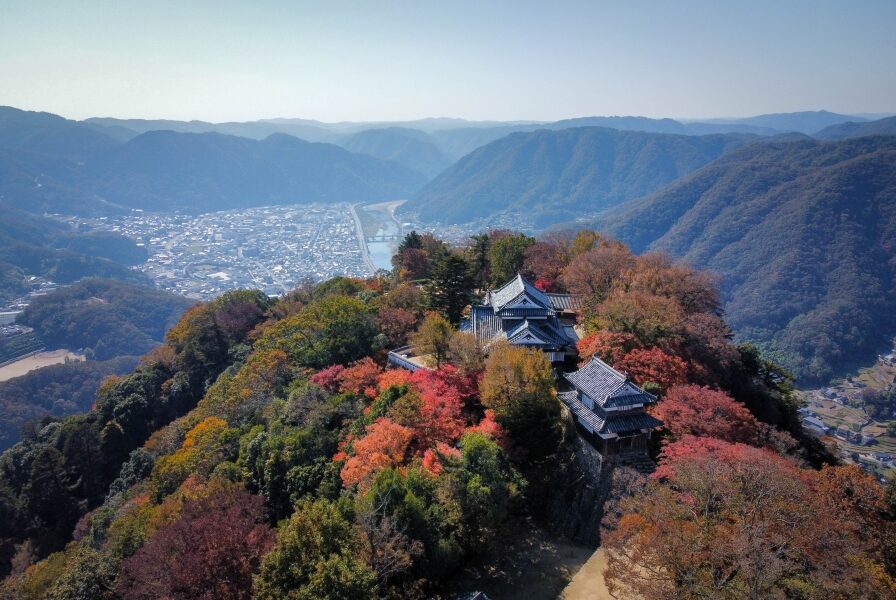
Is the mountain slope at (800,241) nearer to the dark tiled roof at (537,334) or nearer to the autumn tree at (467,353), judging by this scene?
the dark tiled roof at (537,334)

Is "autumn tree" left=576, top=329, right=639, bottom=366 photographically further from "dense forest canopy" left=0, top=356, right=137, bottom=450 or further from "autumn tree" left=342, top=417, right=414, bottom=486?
"dense forest canopy" left=0, top=356, right=137, bottom=450

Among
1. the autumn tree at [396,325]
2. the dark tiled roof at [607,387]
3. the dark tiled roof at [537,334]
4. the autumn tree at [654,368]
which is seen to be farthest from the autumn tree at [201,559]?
the autumn tree at [654,368]

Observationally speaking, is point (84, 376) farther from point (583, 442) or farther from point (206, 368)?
point (583, 442)

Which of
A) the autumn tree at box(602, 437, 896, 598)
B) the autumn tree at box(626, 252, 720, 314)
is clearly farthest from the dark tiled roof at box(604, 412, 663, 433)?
the autumn tree at box(626, 252, 720, 314)

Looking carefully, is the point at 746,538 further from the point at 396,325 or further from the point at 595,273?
the point at 396,325

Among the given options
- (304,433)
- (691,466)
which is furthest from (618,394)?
(304,433)
